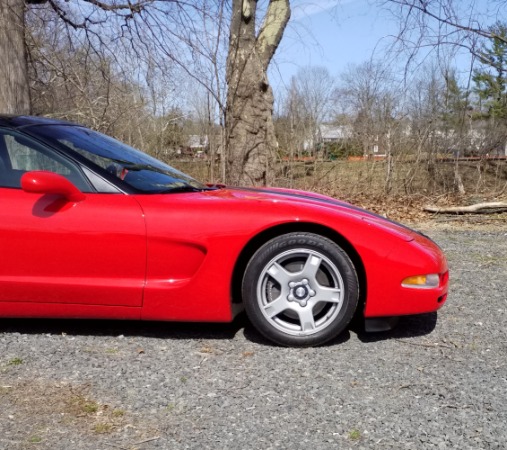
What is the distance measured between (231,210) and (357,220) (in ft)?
2.38

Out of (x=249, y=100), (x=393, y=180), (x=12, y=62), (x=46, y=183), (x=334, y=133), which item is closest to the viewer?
(x=46, y=183)

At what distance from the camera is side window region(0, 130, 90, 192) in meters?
3.23

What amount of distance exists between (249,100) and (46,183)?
28.1 ft

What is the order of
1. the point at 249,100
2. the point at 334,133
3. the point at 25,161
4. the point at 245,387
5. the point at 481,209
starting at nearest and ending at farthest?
the point at 245,387 < the point at 25,161 < the point at 481,209 < the point at 249,100 < the point at 334,133

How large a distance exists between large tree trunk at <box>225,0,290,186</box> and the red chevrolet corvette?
8.23 meters

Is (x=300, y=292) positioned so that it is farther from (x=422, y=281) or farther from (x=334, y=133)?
(x=334, y=133)

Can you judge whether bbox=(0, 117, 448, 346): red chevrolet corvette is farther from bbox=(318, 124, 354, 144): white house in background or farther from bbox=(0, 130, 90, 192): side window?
bbox=(318, 124, 354, 144): white house in background

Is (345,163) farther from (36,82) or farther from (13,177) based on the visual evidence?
(13,177)

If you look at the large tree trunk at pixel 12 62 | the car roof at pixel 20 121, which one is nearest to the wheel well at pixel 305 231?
the car roof at pixel 20 121

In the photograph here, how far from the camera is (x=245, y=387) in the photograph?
8.63 ft

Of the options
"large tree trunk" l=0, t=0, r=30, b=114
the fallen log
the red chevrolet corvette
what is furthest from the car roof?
the fallen log

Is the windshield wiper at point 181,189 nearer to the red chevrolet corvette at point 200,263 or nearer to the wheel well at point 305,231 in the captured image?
the red chevrolet corvette at point 200,263

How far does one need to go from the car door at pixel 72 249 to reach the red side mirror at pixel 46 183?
0.08 metres

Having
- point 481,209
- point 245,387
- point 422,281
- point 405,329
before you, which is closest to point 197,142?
point 481,209
